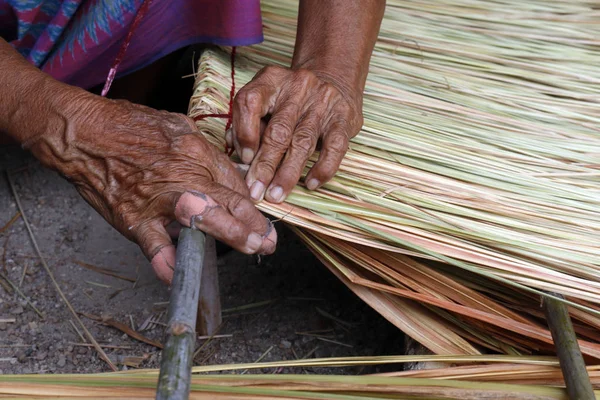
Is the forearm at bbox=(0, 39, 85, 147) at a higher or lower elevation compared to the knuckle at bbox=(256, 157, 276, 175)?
lower

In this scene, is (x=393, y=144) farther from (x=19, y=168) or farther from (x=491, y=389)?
(x=19, y=168)

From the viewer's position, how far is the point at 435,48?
170 centimetres

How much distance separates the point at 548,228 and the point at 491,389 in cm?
33

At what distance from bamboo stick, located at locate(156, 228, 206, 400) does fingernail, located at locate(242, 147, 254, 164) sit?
24cm

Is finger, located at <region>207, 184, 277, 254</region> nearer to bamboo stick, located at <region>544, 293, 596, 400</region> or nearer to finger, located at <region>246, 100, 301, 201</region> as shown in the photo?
finger, located at <region>246, 100, 301, 201</region>

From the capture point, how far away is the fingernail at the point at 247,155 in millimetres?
1205

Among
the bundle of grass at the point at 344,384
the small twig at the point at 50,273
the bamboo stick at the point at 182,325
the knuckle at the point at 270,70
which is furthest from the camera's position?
the small twig at the point at 50,273

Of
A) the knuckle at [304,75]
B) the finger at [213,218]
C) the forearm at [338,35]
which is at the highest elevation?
the forearm at [338,35]

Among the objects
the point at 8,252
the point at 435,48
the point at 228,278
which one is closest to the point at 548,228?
the point at 435,48

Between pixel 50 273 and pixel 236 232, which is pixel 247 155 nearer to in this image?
pixel 236 232

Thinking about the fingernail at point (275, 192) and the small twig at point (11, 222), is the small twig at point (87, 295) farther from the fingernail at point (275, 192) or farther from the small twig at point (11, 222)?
the fingernail at point (275, 192)

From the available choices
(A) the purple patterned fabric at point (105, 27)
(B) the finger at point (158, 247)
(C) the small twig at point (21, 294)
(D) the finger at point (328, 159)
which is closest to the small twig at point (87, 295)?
(C) the small twig at point (21, 294)

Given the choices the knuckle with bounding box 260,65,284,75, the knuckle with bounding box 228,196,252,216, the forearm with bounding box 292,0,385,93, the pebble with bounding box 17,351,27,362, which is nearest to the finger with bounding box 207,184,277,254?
the knuckle with bounding box 228,196,252,216

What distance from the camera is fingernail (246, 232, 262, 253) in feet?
3.58
